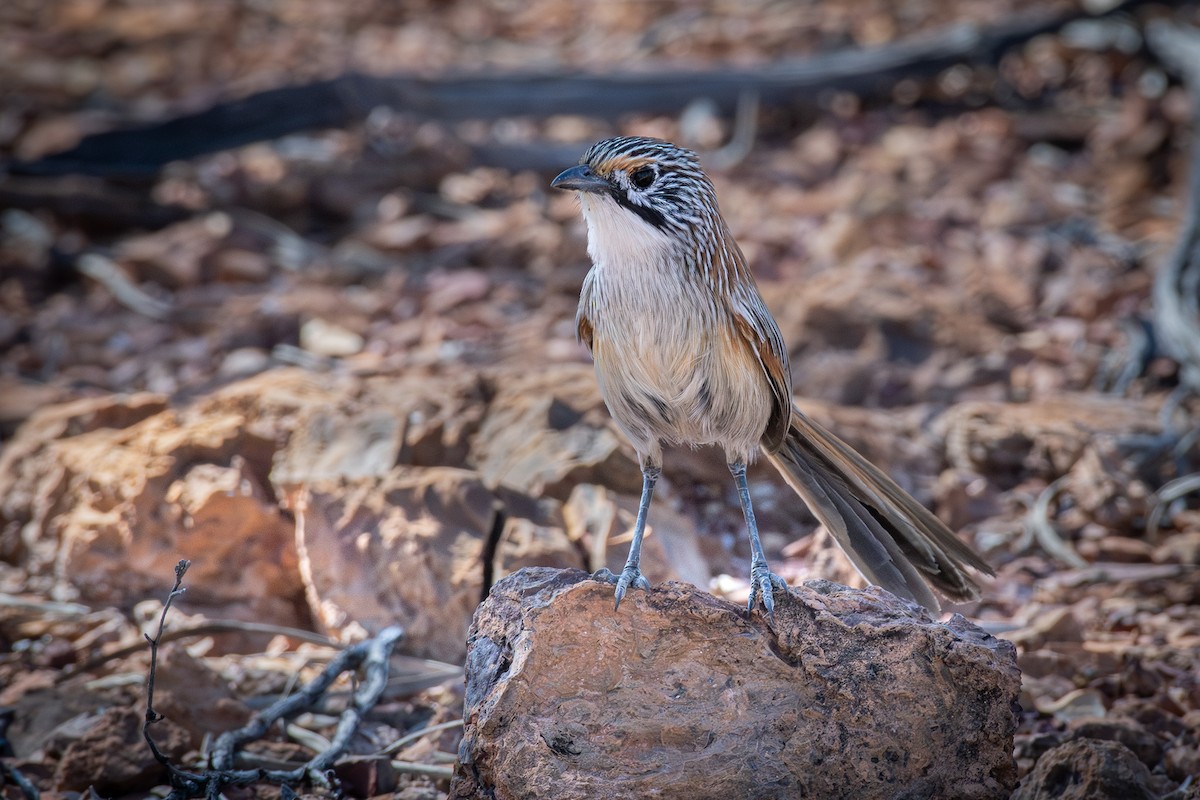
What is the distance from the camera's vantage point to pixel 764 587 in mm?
3049

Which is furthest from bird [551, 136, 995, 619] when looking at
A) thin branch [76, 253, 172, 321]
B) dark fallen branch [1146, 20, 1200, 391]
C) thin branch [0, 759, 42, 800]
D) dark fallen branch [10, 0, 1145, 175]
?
dark fallen branch [10, 0, 1145, 175]

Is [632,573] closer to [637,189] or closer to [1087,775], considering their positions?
[637,189]

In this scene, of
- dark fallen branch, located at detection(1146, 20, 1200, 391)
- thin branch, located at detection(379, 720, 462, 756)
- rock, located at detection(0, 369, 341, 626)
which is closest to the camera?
thin branch, located at detection(379, 720, 462, 756)

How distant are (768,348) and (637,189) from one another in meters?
0.61

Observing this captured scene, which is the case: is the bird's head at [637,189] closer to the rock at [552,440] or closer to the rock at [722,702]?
the rock at [722,702]

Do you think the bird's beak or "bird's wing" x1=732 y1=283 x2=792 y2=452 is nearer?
the bird's beak

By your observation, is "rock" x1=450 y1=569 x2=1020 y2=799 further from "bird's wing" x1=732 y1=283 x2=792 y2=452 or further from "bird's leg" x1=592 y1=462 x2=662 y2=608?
"bird's wing" x1=732 y1=283 x2=792 y2=452

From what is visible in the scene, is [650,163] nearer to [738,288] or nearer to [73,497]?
[738,288]

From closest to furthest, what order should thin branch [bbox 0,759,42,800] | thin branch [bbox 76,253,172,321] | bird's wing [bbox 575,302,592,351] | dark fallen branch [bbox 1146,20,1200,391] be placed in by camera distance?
thin branch [bbox 0,759,42,800] → bird's wing [bbox 575,302,592,351] → dark fallen branch [bbox 1146,20,1200,391] → thin branch [bbox 76,253,172,321]

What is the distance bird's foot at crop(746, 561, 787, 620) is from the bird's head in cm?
98

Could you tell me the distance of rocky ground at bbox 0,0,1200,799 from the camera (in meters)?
3.96

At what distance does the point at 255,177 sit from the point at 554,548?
17.6ft

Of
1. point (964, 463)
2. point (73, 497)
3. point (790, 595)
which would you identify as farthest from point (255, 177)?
point (790, 595)

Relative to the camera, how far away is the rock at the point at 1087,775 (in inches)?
110
